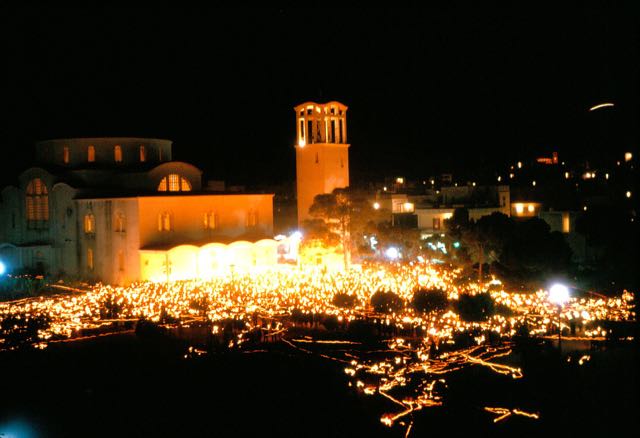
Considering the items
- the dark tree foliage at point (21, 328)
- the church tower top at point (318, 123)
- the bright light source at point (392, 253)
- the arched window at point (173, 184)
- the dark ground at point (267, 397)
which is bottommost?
the dark ground at point (267, 397)

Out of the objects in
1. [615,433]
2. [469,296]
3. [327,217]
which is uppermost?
[327,217]

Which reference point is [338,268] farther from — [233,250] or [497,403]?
[497,403]

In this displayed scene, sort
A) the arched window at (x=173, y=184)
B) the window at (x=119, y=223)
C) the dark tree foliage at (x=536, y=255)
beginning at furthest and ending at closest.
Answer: the arched window at (x=173, y=184)
the window at (x=119, y=223)
the dark tree foliage at (x=536, y=255)

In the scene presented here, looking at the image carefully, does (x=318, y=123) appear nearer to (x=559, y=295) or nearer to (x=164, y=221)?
(x=164, y=221)

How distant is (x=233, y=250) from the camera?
27500mm

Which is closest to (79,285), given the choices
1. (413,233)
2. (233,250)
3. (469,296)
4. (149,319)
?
(233,250)

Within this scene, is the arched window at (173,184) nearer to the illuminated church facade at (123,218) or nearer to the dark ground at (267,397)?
the illuminated church facade at (123,218)

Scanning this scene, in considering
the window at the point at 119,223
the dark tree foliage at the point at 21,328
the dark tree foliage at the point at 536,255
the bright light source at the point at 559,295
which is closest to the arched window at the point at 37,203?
the window at the point at 119,223

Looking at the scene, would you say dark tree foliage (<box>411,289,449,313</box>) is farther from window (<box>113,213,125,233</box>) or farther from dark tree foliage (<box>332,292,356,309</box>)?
window (<box>113,213,125,233</box>)

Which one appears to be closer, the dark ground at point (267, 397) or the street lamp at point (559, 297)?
the dark ground at point (267, 397)

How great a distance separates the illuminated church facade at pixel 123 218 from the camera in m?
25.5

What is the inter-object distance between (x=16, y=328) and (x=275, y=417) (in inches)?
352

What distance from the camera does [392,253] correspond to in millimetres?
27688

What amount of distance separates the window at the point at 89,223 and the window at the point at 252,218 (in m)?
6.17
